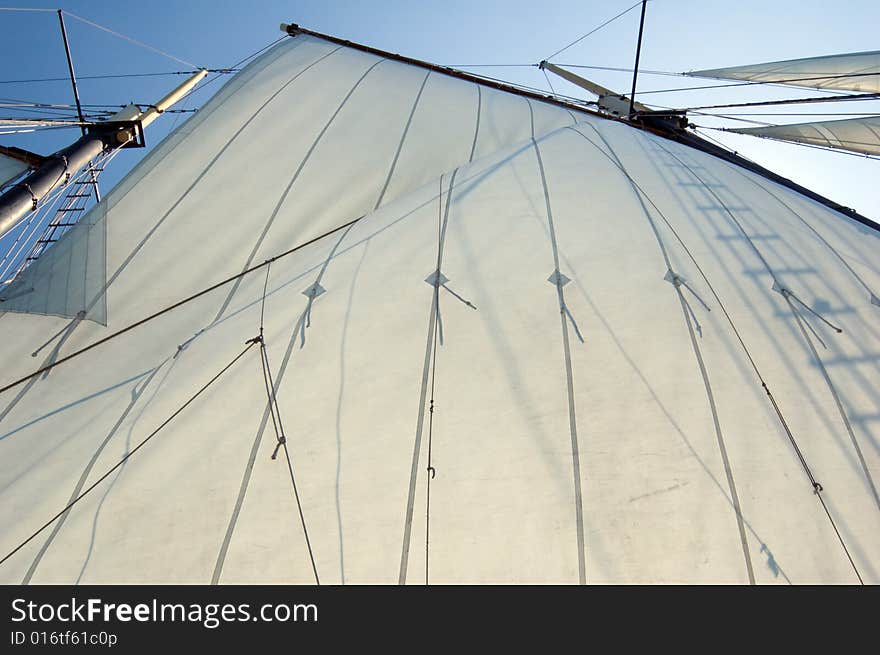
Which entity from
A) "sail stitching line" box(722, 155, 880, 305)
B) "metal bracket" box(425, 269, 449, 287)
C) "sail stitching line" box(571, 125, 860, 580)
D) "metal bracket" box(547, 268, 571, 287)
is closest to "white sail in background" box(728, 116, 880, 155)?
"sail stitching line" box(722, 155, 880, 305)

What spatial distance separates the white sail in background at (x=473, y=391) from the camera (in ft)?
9.52

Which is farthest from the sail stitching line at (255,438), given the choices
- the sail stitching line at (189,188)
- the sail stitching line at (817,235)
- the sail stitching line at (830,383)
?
the sail stitching line at (817,235)

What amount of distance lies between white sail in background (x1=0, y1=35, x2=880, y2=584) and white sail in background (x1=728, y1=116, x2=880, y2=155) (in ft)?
16.4

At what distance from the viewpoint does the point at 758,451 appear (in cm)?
325

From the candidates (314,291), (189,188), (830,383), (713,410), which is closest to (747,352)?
(830,383)

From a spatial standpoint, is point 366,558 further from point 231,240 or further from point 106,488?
point 231,240

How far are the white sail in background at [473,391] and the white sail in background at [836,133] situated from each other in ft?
16.4

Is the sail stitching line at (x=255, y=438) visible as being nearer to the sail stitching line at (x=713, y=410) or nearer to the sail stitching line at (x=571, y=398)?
the sail stitching line at (x=571, y=398)

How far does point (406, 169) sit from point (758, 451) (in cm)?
582

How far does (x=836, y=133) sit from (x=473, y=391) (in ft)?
34.7

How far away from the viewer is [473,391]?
3580mm

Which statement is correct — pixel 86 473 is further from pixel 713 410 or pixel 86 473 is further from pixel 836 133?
pixel 836 133

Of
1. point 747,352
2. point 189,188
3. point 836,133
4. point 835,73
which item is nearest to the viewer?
point 747,352
